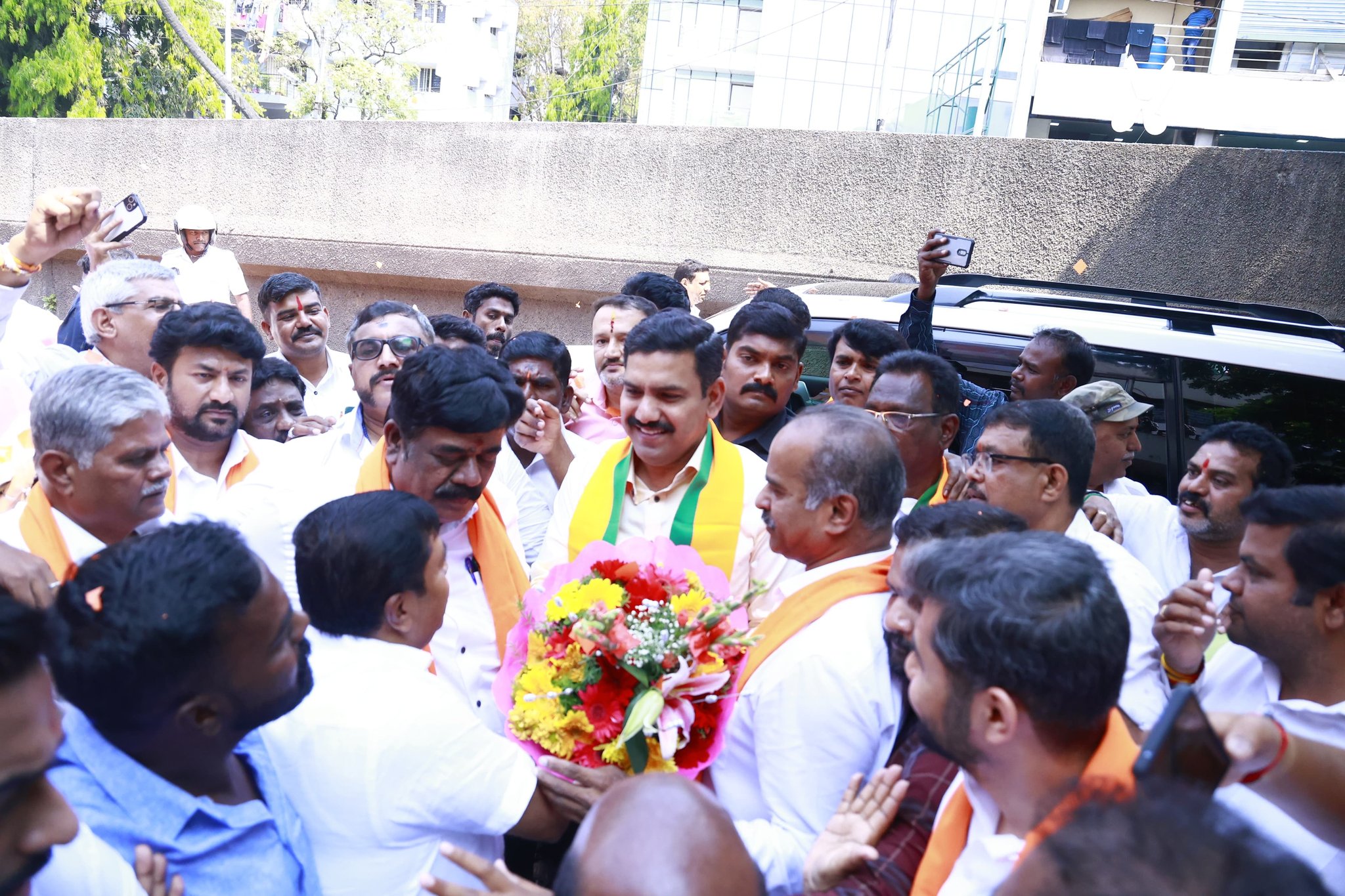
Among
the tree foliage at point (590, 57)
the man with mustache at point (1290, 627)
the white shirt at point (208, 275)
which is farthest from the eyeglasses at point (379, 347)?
the tree foliage at point (590, 57)

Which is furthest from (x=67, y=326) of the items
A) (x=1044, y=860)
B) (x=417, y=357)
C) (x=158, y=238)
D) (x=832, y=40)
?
(x=832, y=40)

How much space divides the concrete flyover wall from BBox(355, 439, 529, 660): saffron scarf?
549 cm

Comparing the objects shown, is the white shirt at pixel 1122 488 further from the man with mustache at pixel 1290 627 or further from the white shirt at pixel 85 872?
the white shirt at pixel 85 872

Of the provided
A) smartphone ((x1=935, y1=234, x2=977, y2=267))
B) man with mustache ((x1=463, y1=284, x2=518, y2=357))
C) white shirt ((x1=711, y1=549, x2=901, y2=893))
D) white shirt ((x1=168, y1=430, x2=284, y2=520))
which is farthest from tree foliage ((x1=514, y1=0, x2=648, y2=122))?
white shirt ((x1=711, y1=549, x2=901, y2=893))

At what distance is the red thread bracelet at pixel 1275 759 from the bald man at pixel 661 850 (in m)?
0.95

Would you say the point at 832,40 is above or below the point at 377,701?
above

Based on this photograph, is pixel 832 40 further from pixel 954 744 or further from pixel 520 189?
pixel 954 744

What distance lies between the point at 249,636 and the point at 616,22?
44.0 metres

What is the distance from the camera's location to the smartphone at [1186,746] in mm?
1382

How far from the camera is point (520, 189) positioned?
371 inches

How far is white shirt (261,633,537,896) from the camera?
1.94 meters

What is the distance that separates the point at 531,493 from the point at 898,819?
8.00 feet

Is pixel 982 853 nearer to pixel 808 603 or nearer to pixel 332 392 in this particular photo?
pixel 808 603

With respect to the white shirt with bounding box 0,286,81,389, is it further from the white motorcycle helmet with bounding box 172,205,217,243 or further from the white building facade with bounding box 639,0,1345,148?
the white building facade with bounding box 639,0,1345,148
